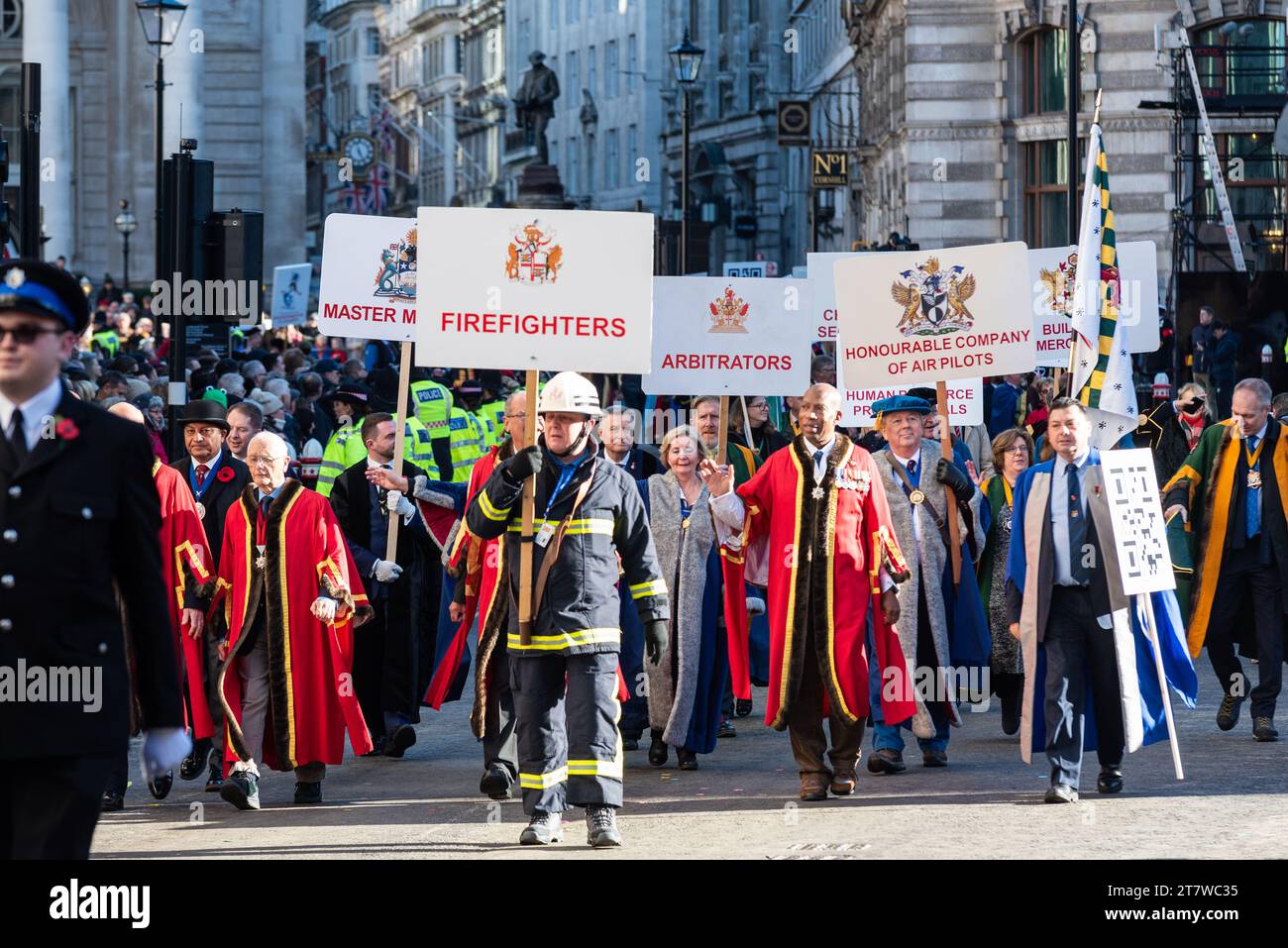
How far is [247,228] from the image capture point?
1591 centimetres

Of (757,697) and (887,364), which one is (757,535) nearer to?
(887,364)

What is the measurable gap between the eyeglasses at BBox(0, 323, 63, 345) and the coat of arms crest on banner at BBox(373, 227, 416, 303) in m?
8.03

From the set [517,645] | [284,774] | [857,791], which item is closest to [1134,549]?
[857,791]

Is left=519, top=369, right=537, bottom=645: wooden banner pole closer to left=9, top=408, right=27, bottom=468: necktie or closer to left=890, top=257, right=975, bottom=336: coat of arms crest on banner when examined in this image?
left=890, top=257, right=975, bottom=336: coat of arms crest on banner

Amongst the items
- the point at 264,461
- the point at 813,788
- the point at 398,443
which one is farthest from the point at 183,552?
the point at 813,788

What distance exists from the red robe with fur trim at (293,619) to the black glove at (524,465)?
1610 mm

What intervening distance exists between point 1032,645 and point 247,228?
6.80m

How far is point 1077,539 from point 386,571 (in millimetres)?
3607

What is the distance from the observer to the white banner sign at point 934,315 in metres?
13.5

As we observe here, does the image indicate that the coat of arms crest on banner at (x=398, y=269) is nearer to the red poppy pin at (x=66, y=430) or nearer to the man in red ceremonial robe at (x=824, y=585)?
the man in red ceremonial robe at (x=824, y=585)

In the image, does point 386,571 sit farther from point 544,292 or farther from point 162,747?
point 162,747

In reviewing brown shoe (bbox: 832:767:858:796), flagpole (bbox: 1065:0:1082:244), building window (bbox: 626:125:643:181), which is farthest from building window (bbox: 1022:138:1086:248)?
building window (bbox: 626:125:643:181)

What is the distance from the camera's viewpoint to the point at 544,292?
10.8 meters

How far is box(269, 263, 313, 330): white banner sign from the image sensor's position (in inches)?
1093
